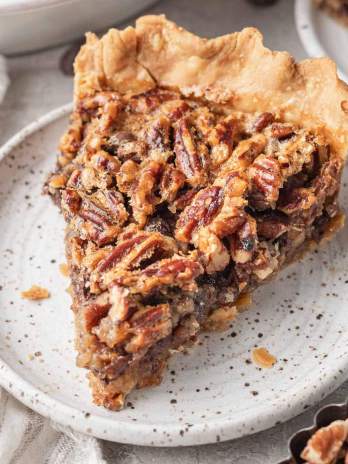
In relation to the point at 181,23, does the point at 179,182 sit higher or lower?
higher

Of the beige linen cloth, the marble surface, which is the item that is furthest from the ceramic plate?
the beige linen cloth

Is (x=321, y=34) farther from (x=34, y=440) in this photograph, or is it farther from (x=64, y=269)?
(x=34, y=440)

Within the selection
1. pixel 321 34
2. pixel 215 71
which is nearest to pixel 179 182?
pixel 215 71

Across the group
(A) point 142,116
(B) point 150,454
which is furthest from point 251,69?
(B) point 150,454

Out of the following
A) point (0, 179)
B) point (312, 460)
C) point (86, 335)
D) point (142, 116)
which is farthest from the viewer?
point (0, 179)

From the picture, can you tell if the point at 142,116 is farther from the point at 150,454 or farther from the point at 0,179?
the point at 150,454
